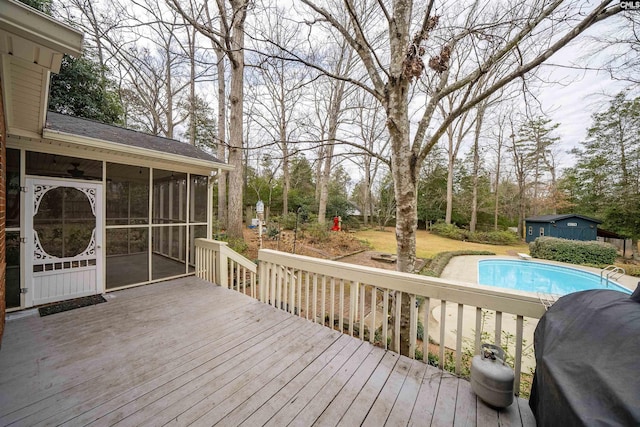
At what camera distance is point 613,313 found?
112cm

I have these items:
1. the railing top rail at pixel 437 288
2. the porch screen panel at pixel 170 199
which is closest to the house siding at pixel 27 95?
the porch screen panel at pixel 170 199

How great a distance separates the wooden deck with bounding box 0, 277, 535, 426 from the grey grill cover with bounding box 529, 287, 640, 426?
708 mm

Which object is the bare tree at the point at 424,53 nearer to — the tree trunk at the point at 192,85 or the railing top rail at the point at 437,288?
the railing top rail at the point at 437,288

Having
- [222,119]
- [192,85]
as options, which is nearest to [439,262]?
[222,119]

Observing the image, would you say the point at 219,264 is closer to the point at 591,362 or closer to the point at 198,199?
the point at 198,199

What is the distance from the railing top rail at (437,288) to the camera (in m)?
1.73

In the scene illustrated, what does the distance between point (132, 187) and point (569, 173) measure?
2350 cm

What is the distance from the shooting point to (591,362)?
1.02 metres

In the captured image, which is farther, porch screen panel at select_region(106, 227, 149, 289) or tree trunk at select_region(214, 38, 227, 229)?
tree trunk at select_region(214, 38, 227, 229)

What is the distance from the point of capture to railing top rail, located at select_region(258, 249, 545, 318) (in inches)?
68.0

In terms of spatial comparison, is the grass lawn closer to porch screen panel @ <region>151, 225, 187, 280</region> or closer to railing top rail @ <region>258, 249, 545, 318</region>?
porch screen panel @ <region>151, 225, 187, 280</region>

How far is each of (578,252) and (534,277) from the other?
2760mm

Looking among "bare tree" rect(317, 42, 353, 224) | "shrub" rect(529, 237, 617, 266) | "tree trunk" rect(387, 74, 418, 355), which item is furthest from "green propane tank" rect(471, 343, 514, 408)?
"shrub" rect(529, 237, 617, 266)

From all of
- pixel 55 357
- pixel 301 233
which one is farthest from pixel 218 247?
pixel 301 233
